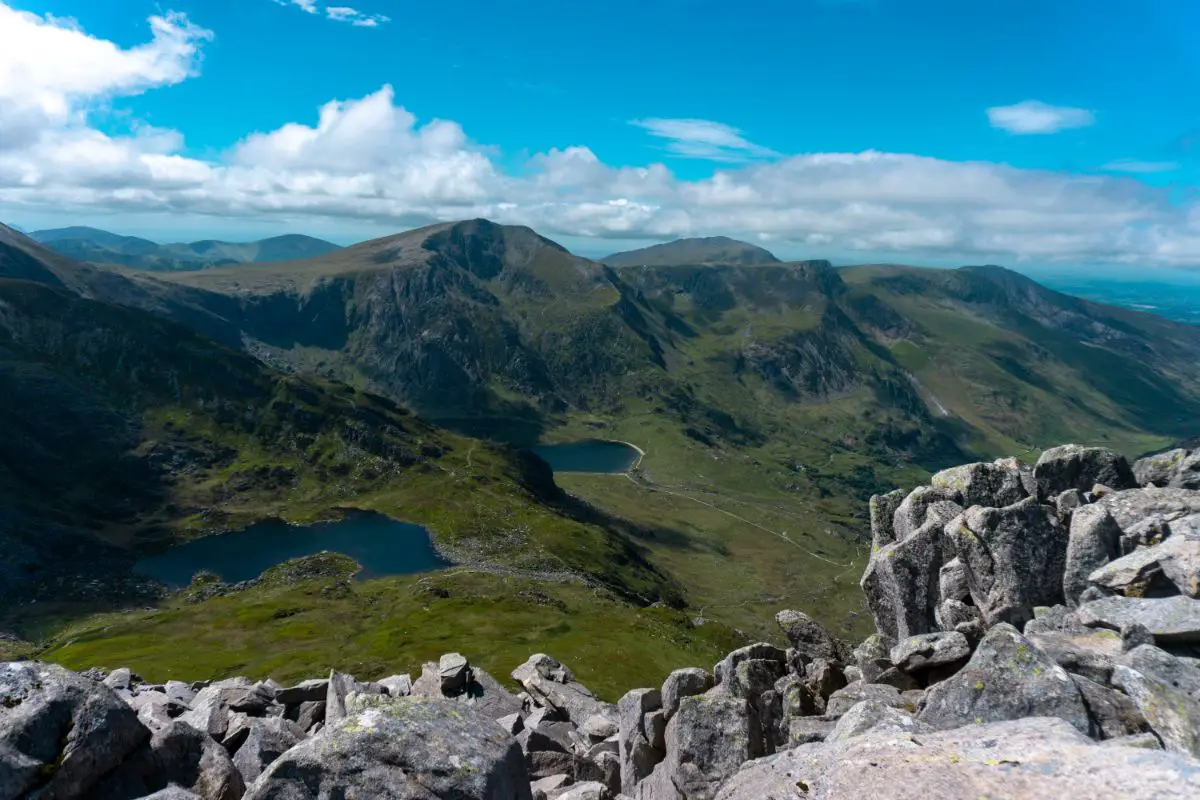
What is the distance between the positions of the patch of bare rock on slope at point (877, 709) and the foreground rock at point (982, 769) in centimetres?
6

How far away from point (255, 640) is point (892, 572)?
153122 mm

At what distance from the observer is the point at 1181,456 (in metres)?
43.4

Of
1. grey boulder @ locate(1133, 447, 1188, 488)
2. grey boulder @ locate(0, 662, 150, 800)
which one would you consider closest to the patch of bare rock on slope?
grey boulder @ locate(0, 662, 150, 800)

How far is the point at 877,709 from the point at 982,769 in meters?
6.73

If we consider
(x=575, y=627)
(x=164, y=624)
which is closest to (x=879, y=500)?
(x=575, y=627)

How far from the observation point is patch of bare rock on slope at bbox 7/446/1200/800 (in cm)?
1639

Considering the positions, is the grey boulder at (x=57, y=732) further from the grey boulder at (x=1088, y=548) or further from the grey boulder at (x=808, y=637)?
the grey boulder at (x=1088, y=548)

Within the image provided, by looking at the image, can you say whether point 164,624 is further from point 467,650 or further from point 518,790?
point 518,790

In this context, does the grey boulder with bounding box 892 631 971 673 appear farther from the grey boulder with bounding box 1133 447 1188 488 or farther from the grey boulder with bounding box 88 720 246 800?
the grey boulder with bounding box 1133 447 1188 488

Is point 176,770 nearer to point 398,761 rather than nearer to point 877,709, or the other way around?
point 398,761

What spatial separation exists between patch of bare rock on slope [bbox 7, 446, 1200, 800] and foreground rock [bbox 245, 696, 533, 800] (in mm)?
57

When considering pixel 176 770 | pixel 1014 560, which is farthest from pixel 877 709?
pixel 176 770

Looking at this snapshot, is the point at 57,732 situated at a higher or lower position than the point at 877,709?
lower

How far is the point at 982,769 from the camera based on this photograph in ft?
48.2
